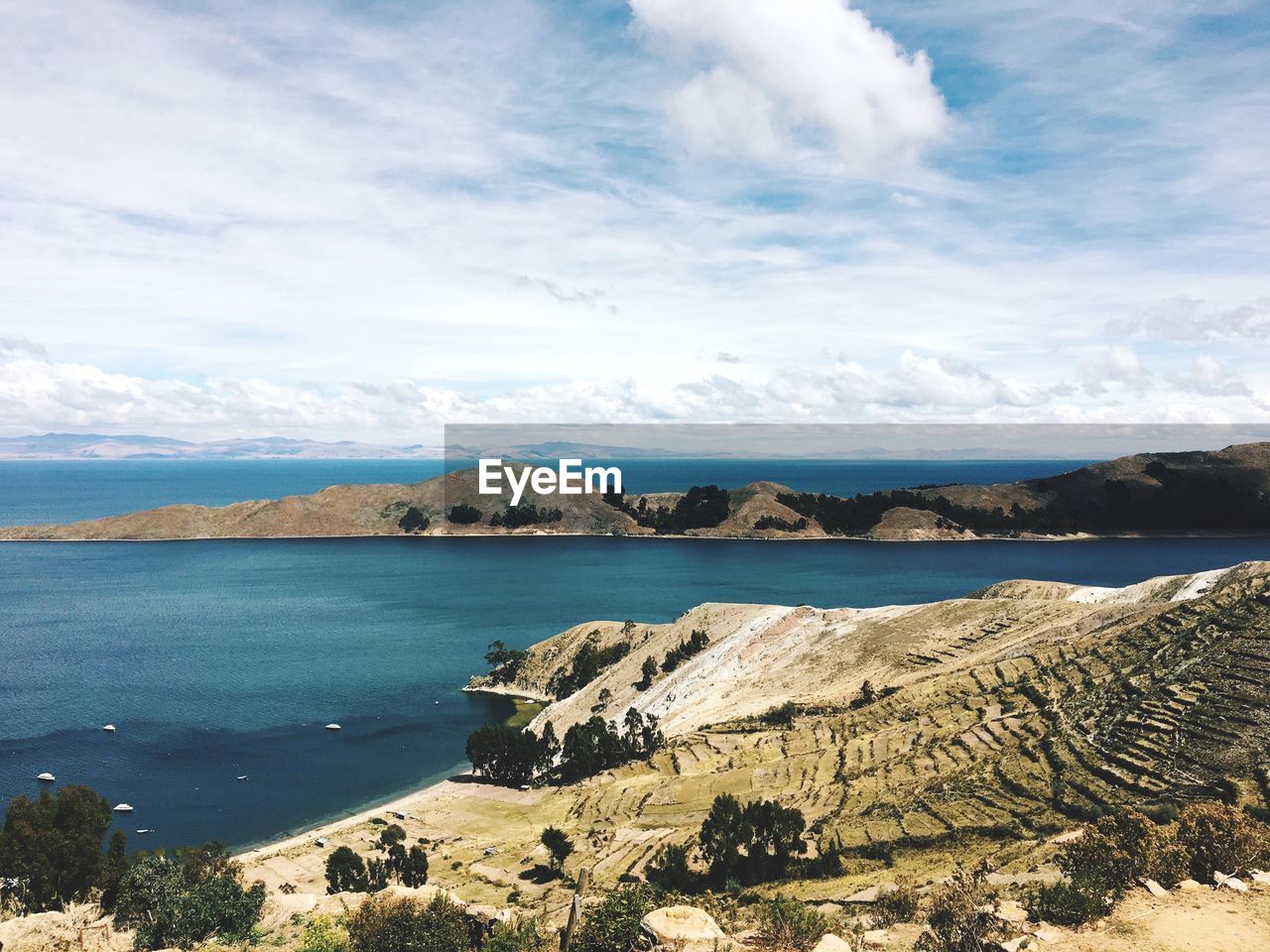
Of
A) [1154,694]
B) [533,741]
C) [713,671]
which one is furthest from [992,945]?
[713,671]

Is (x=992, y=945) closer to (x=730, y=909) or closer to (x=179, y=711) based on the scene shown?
(x=730, y=909)

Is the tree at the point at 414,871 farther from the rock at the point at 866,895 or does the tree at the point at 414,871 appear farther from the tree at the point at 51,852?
the rock at the point at 866,895

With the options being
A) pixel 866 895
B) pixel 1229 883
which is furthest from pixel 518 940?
pixel 1229 883

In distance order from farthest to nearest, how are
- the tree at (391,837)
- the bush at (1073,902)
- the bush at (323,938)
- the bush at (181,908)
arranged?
the tree at (391,837), the bush at (181,908), the bush at (323,938), the bush at (1073,902)

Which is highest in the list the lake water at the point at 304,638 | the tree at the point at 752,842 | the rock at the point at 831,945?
the rock at the point at 831,945

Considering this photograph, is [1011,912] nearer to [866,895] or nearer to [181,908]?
[866,895]

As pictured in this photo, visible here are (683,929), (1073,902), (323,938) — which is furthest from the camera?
(323,938)

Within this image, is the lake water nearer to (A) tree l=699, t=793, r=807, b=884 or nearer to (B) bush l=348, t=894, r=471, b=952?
(A) tree l=699, t=793, r=807, b=884

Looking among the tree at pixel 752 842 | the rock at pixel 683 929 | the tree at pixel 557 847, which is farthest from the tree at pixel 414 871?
Answer: the rock at pixel 683 929
